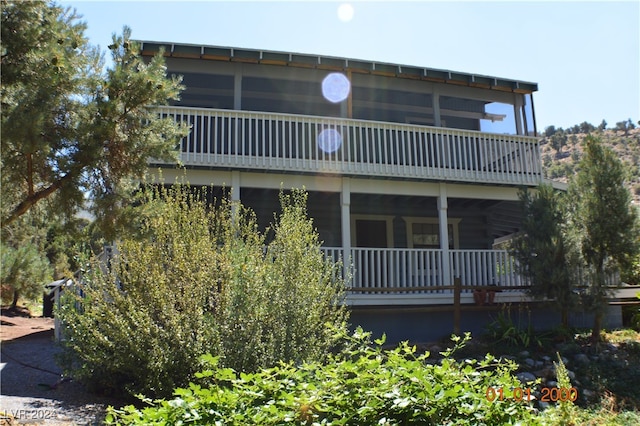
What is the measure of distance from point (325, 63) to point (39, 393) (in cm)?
875

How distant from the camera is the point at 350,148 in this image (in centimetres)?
1131

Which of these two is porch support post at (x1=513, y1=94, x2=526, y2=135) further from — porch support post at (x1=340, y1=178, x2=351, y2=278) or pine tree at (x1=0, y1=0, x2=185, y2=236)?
pine tree at (x1=0, y1=0, x2=185, y2=236)

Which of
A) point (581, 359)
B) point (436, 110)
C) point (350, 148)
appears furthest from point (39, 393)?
point (436, 110)

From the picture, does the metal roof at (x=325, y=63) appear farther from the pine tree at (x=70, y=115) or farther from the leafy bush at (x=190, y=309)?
the leafy bush at (x=190, y=309)

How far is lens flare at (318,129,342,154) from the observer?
11172 mm

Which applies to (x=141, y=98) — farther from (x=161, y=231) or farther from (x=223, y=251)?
(x=223, y=251)

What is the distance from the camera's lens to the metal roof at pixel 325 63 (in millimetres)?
11469

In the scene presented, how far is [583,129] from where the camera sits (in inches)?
2450

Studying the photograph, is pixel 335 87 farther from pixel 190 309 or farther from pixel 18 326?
pixel 18 326

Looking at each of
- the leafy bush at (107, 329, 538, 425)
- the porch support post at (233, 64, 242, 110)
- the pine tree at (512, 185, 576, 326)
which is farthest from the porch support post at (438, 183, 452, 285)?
the leafy bush at (107, 329, 538, 425)

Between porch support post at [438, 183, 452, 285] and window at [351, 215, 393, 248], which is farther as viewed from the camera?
window at [351, 215, 393, 248]
